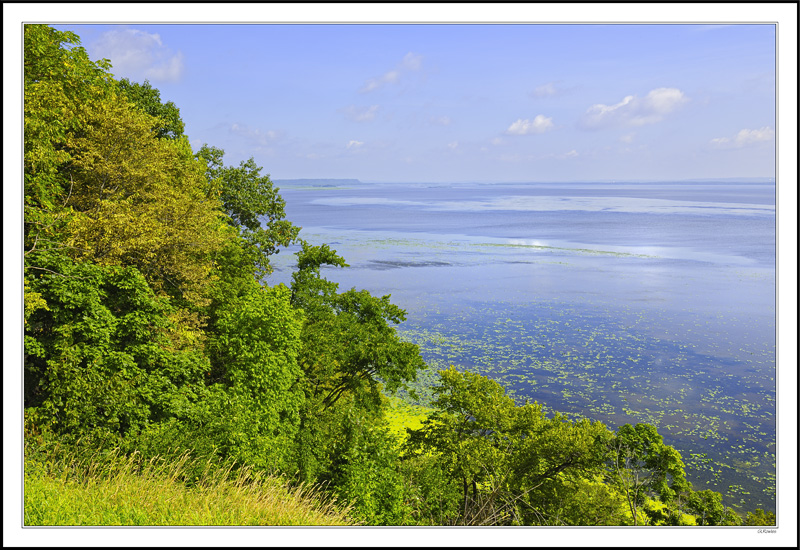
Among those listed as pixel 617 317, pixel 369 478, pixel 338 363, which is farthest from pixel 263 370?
pixel 617 317

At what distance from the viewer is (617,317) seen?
3497cm

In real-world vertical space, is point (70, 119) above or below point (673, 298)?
above

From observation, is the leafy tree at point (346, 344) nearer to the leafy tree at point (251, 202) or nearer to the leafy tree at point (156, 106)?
the leafy tree at point (251, 202)

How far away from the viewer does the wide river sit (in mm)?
21078

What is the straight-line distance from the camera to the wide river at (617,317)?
21078 mm

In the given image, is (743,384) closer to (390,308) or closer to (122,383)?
(390,308)

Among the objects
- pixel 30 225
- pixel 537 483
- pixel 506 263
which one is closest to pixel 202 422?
pixel 30 225

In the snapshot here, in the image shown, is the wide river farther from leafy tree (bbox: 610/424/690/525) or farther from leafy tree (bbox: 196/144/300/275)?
leafy tree (bbox: 196/144/300/275)

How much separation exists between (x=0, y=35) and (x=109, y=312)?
207 inches

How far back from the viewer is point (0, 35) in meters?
6.49

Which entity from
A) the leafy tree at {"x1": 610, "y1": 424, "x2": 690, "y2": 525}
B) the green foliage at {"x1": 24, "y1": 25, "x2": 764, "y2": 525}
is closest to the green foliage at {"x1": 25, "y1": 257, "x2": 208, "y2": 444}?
the green foliage at {"x1": 24, "y1": 25, "x2": 764, "y2": 525}

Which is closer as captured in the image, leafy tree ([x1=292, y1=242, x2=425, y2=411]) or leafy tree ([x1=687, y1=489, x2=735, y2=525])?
leafy tree ([x1=687, y1=489, x2=735, y2=525])

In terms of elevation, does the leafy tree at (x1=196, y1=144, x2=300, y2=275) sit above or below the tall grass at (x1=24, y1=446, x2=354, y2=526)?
above

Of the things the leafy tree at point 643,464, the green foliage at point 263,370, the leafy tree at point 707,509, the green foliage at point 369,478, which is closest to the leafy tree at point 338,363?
the green foliage at point 369,478
